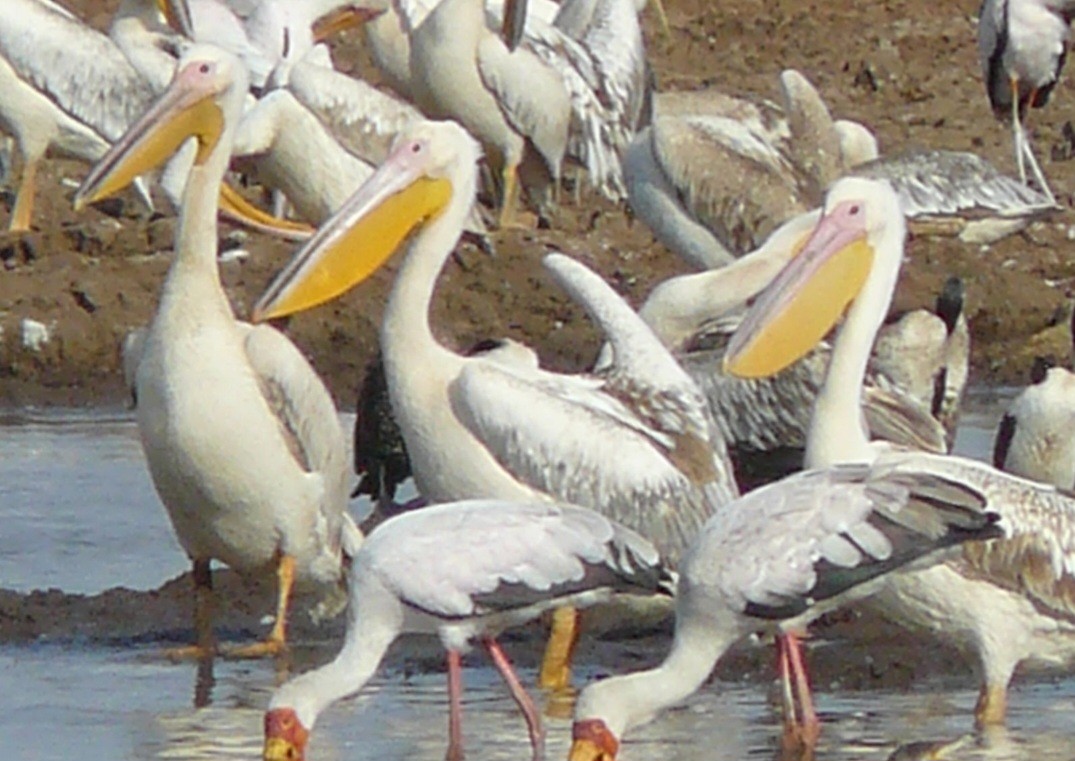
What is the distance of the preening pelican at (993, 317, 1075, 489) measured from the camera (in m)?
9.54

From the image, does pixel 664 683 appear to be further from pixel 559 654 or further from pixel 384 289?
pixel 384 289

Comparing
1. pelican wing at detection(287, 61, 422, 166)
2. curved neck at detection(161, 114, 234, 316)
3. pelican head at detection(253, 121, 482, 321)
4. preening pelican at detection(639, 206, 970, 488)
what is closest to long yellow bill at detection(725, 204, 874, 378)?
pelican head at detection(253, 121, 482, 321)

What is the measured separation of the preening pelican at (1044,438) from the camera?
9539 mm

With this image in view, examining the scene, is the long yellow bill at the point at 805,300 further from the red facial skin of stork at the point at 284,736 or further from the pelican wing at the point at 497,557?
the red facial skin of stork at the point at 284,736

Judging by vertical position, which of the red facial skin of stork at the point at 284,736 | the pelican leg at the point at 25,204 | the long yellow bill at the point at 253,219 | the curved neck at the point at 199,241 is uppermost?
the curved neck at the point at 199,241

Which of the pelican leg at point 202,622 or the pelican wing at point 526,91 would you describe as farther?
the pelican wing at point 526,91

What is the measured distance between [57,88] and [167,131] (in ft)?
18.7

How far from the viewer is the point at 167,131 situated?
9.56 meters

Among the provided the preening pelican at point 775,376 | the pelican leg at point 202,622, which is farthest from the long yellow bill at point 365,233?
the preening pelican at point 775,376

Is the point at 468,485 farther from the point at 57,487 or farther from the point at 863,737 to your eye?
the point at 57,487

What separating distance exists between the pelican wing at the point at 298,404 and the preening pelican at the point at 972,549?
1481mm

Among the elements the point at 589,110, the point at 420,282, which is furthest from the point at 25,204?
the point at 420,282

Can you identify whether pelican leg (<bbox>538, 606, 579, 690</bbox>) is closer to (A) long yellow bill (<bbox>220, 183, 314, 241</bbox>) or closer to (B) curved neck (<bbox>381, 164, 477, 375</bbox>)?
(B) curved neck (<bbox>381, 164, 477, 375</bbox>)

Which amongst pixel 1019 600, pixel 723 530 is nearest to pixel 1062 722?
pixel 1019 600
